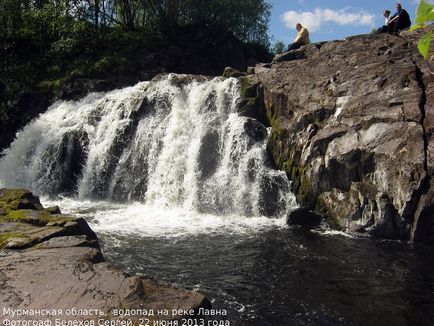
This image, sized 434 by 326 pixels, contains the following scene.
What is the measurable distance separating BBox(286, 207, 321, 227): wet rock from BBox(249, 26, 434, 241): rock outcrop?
70 cm

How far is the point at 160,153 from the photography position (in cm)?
2344

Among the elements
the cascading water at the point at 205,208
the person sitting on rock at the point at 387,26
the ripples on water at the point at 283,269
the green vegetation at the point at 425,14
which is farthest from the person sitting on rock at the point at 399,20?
the green vegetation at the point at 425,14

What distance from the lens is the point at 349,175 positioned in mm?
17359

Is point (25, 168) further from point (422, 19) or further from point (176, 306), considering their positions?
point (422, 19)

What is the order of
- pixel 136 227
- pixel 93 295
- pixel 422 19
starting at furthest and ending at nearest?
1. pixel 136 227
2. pixel 93 295
3. pixel 422 19

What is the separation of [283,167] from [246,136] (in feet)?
8.87

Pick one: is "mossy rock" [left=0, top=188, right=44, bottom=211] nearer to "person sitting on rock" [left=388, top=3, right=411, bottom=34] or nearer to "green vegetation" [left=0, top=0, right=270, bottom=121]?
"green vegetation" [left=0, top=0, right=270, bottom=121]

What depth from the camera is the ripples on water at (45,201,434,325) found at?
9.67 metres

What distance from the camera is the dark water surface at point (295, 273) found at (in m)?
9.62

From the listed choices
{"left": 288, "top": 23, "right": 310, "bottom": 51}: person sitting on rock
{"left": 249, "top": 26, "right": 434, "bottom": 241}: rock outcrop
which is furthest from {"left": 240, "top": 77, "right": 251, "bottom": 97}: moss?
{"left": 288, "top": 23, "right": 310, "bottom": 51}: person sitting on rock

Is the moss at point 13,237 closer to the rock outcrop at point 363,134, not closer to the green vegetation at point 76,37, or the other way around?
the rock outcrop at point 363,134

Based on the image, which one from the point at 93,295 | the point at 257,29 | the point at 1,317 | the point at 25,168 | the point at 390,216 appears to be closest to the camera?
the point at 1,317

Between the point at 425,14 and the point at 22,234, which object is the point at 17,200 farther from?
the point at 425,14

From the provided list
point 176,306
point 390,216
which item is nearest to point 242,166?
point 390,216
